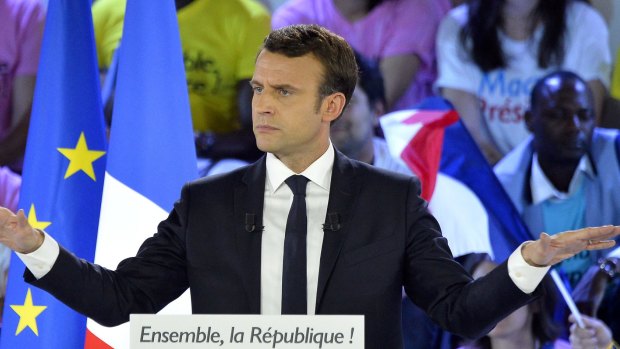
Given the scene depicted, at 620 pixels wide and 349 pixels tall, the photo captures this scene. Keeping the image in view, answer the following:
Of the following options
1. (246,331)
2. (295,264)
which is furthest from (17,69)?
(246,331)

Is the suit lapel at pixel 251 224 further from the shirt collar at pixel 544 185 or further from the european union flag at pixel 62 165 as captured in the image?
the shirt collar at pixel 544 185

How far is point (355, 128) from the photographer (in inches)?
215

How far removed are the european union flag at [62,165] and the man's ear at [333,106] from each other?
1.39 m

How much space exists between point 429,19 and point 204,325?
12.9 feet

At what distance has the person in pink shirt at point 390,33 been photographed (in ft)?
18.1

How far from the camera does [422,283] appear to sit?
2273mm

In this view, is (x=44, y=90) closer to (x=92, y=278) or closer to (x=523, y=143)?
(x=92, y=278)

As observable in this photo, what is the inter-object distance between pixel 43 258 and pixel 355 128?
3421mm

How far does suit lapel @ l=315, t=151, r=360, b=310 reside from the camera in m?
2.22

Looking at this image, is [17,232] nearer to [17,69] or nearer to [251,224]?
[251,224]

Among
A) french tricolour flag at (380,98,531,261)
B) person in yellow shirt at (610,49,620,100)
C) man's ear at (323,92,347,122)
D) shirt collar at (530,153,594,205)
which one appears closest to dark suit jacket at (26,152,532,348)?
man's ear at (323,92,347,122)

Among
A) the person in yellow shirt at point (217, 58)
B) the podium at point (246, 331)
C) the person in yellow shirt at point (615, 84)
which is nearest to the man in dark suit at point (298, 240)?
the podium at point (246, 331)

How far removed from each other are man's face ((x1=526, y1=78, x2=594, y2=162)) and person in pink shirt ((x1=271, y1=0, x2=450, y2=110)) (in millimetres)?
601

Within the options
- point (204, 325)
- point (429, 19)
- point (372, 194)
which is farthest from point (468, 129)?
point (204, 325)
